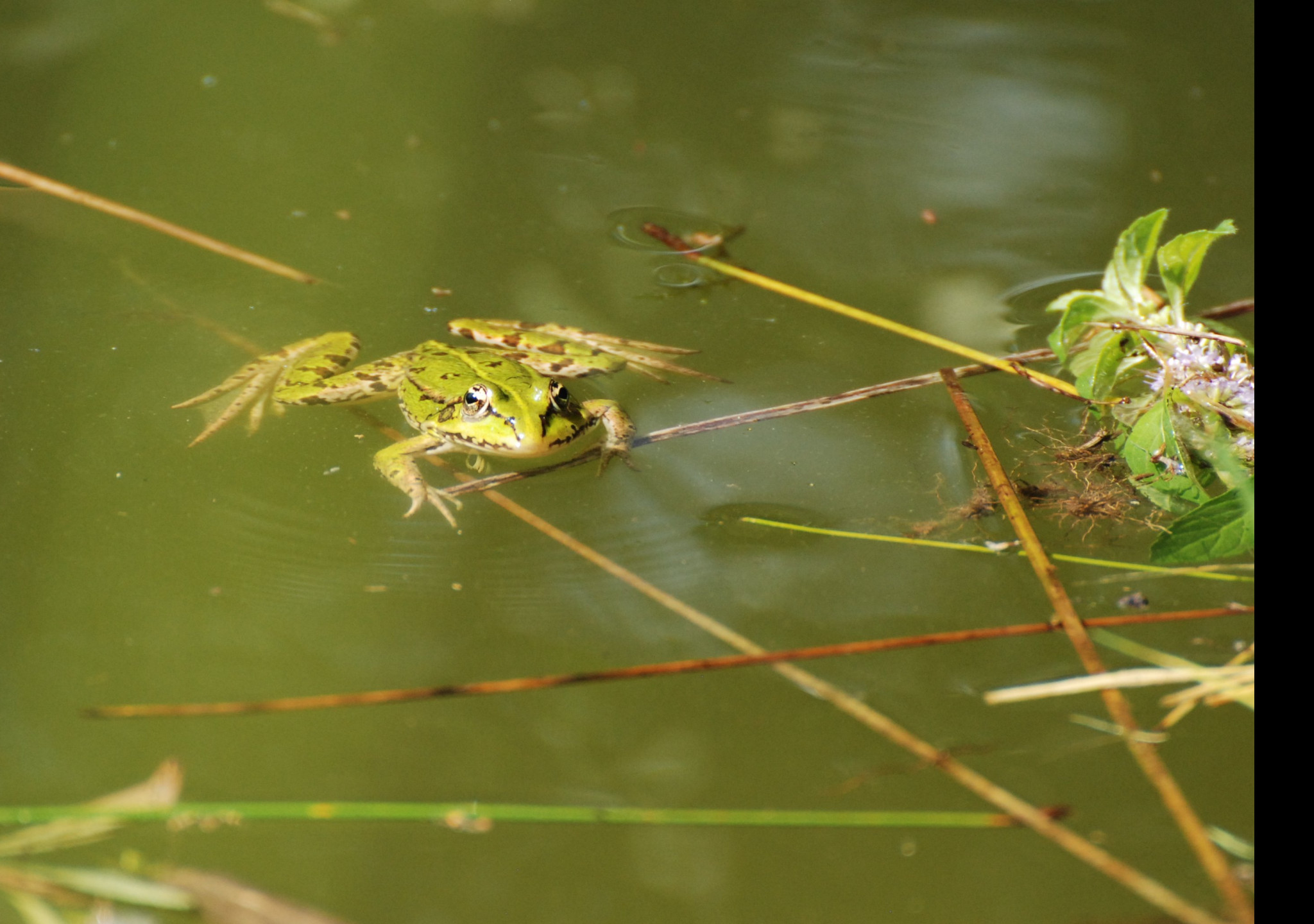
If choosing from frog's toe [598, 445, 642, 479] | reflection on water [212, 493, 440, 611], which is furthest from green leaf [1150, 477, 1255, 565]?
reflection on water [212, 493, 440, 611]

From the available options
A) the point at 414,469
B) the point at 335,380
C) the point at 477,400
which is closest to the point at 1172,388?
the point at 477,400

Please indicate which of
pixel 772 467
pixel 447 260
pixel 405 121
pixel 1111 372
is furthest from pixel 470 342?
pixel 1111 372

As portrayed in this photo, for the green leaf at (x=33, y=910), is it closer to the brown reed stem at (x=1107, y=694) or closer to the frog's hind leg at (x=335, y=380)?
the frog's hind leg at (x=335, y=380)

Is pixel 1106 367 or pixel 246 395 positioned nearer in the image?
pixel 1106 367

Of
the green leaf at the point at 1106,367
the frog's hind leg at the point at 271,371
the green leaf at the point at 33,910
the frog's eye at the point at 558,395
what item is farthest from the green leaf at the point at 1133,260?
the green leaf at the point at 33,910

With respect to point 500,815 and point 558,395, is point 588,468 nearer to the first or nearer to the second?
point 558,395

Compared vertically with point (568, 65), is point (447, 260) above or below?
below
